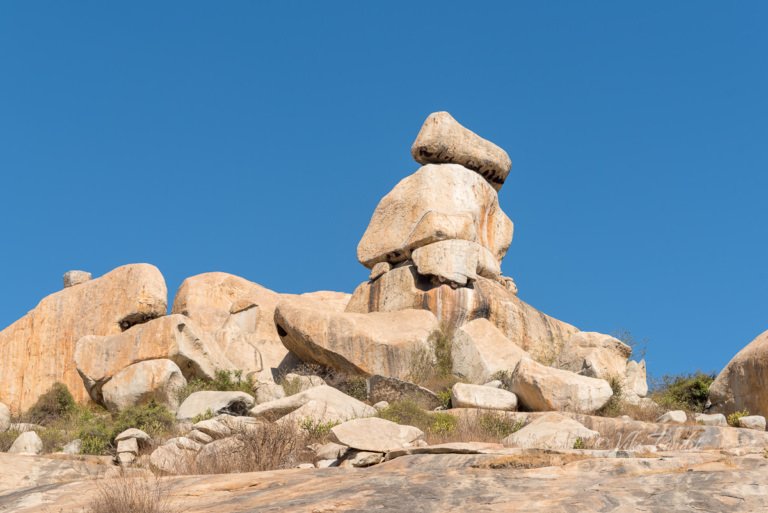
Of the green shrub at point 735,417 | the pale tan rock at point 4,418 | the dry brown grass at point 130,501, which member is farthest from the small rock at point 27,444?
the green shrub at point 735,417

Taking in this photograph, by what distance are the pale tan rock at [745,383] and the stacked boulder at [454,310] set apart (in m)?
1.85

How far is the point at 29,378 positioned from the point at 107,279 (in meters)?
3.11

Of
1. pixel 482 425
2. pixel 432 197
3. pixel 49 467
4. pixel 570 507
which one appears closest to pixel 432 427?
pixel 482 425

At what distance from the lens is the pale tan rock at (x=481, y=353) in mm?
24422

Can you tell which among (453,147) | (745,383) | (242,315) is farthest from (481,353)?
(453,147)

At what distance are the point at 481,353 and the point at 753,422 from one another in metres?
6.87

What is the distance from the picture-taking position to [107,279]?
28.6 meters

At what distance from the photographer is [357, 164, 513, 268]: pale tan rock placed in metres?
29.1

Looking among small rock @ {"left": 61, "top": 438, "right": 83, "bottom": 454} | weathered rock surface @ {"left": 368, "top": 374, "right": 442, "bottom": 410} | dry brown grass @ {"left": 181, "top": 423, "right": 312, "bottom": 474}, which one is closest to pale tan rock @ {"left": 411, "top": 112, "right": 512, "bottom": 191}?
weathered rock surface @ {"left": 368, "top": 374, "right": 442, "bottom": 410}

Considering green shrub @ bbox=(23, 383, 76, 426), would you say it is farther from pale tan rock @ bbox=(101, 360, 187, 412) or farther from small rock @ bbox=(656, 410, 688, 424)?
small rock @ bbox=(656, 410, 688, 424)

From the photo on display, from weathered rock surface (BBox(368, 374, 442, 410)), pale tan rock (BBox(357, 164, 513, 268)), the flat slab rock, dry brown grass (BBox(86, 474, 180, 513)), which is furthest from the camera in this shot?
pale tan rock (BBox(357, 164, 513, 268))

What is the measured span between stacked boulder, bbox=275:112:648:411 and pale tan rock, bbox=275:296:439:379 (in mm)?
26

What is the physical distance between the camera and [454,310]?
→ 27.3 meters

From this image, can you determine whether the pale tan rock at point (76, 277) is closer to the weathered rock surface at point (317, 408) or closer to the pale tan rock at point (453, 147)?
the pale tan rock at point (453, 147)
